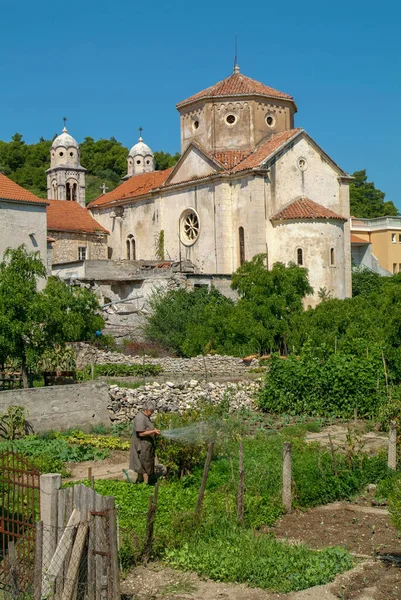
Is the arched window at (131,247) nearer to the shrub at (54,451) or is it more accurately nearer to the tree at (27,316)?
the tree at (27,316)

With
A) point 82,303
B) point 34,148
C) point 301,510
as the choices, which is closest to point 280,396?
point 82,303

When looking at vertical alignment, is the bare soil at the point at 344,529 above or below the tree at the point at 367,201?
→ below

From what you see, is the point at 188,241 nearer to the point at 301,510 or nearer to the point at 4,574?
the point at 301,510

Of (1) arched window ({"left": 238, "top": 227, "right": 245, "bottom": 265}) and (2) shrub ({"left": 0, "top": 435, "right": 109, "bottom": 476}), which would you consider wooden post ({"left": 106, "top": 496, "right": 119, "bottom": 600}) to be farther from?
(1) arched window ({"left": 238, "top": 227, "right": 245, "bottom": 265})

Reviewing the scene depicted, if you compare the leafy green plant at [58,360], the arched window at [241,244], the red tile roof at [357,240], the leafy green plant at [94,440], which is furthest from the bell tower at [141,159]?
the leafy green plant at [94,440]

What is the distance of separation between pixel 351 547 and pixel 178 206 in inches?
1377

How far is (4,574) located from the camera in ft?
29.4

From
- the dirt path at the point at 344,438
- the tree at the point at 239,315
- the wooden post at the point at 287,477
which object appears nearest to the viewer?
the wooden post at the point at 287,477

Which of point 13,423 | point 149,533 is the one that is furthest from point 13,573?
point 13,423

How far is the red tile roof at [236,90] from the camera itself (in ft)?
139

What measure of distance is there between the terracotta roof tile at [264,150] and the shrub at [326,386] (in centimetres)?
1884

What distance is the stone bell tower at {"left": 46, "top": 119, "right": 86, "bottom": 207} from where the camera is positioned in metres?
64.8

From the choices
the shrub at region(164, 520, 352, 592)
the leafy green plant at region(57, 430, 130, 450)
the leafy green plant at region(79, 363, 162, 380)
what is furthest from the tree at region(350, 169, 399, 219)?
the shrub at region(164, 520, 352, 592)

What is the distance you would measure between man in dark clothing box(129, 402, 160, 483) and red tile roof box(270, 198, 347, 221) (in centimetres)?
2702
